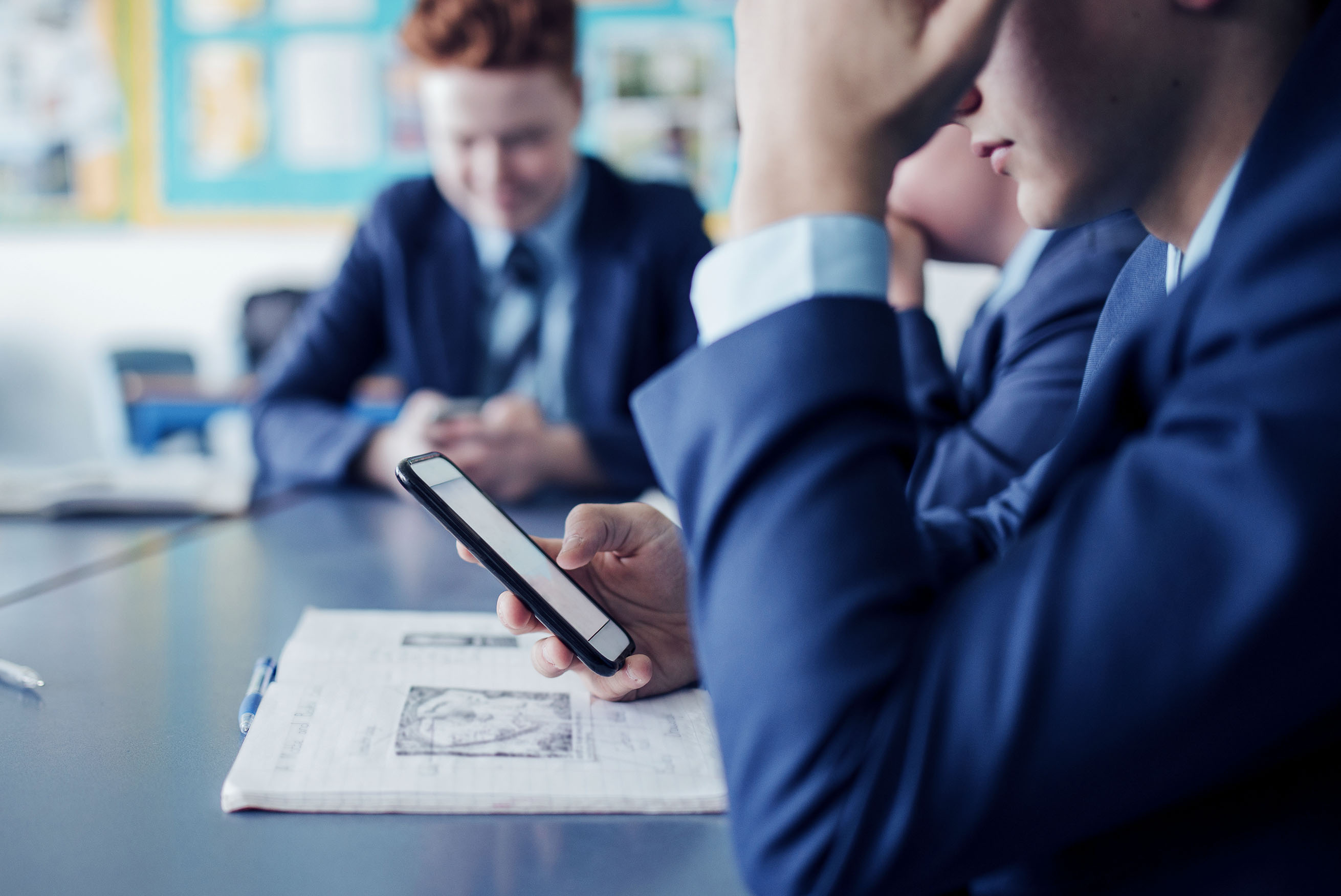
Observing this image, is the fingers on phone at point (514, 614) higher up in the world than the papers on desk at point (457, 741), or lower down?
higher up

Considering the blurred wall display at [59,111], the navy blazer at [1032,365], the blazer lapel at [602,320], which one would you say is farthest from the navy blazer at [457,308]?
the blurred wall display at [59,111]

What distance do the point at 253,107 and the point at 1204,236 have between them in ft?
11.8

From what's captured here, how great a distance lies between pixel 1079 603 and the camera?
357mm

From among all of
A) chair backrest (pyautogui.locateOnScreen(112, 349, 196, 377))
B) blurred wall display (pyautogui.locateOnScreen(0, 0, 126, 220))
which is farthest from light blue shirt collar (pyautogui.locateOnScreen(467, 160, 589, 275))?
blurred wall display (pyautogui.locateOnScreen(0, 0, 126, 220))

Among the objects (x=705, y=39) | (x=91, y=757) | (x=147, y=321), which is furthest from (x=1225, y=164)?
(x=147, y=321)

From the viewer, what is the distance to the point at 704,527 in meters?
0.40

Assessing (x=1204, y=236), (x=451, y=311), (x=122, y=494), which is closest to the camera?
(x=1204, y=236)

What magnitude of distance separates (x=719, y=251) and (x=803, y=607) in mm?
152

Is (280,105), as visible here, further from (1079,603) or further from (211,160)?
(1079,603)

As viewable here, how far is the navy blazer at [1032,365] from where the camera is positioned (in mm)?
825

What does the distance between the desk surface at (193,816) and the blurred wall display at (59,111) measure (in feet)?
10.7

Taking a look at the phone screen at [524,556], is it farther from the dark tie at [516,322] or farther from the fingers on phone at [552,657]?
the dark tie at [516,322]

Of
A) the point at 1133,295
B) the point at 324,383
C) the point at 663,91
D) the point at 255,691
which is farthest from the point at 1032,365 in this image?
the point at 663,91

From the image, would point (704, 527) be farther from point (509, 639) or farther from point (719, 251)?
point (509, 639)
